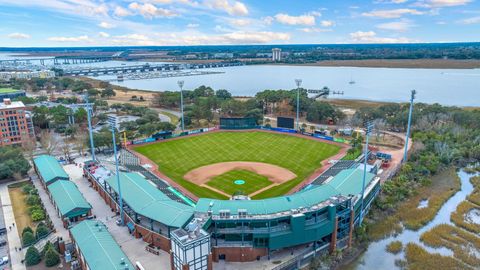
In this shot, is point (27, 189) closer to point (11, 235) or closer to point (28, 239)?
point (11, 235)

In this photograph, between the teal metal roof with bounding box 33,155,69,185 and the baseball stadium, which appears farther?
the teal metal roof with bounding box 33,155,69,185

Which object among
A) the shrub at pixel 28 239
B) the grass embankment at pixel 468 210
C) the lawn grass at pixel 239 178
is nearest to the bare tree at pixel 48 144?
the shrub at pixel 28 239

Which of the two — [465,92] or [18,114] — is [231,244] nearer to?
[18,114]

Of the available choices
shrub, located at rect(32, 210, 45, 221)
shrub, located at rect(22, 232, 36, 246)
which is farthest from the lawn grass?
shrub, located at rect(22, 232, 36, 246)

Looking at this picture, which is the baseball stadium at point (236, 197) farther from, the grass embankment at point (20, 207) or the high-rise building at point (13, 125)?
the high-rise building at point (13, 125)

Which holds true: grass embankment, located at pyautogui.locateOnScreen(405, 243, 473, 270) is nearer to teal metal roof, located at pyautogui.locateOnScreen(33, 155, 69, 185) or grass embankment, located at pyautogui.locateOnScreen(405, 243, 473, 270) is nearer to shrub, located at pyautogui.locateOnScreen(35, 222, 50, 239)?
shrub, located at pyautogui.locateOnScreen(35, 222, 50, 239)

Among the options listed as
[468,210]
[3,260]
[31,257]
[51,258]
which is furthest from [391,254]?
[3,260]

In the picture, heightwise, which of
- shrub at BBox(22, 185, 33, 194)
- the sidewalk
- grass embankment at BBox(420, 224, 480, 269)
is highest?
shrub at BBox(22, 185, 33, 194)

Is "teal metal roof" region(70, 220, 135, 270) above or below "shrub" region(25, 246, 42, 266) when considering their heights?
above
